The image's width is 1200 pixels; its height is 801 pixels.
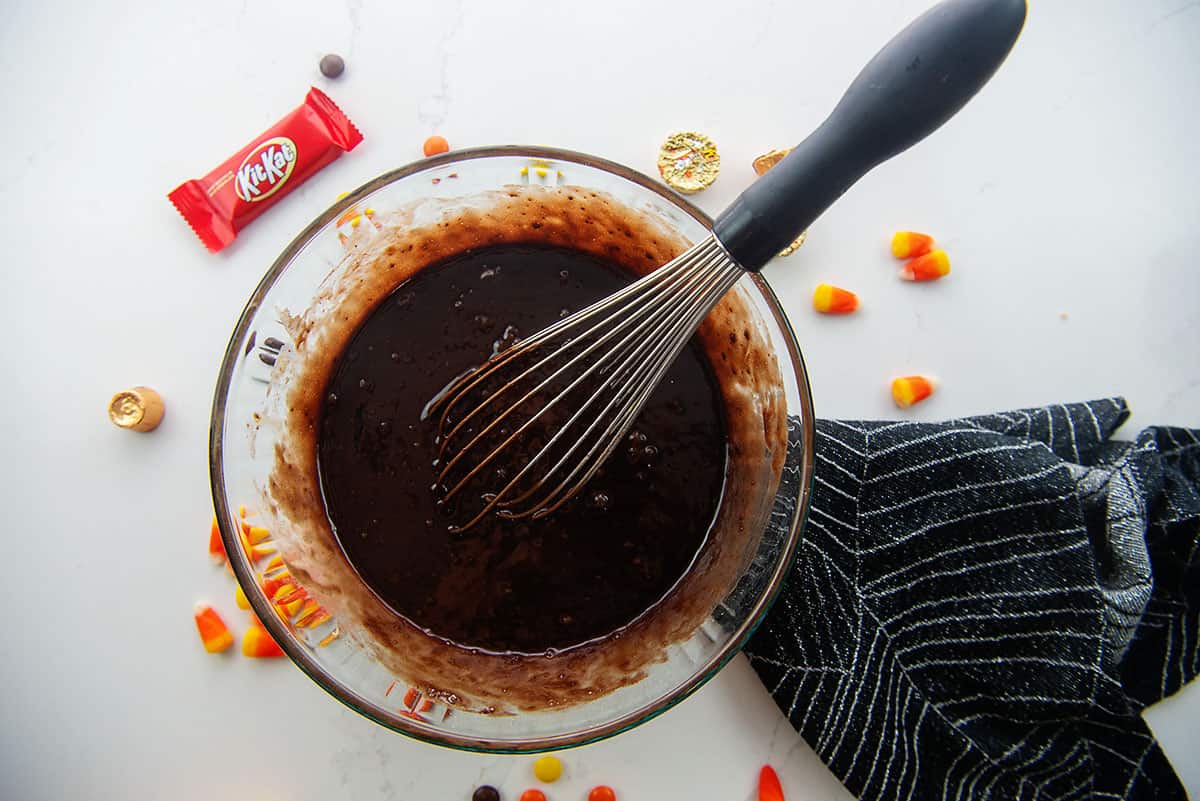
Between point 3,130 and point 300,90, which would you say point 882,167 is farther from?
point 3,130

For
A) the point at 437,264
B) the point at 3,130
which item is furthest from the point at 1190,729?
the point at 3,130

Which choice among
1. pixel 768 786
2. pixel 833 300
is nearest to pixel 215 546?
pixel 768 786

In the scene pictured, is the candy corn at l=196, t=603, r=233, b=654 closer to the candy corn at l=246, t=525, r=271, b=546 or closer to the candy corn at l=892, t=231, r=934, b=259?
the candy corn at l=246, t=525, r=271, b=546

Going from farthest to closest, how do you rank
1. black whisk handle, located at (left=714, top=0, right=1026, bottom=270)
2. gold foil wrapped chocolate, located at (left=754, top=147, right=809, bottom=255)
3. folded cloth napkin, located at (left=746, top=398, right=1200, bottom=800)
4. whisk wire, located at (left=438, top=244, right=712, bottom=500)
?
gold foil wrapped chocolate, located at (left=754, top=147, right=809, bottom=255) → folded cloth napkin, located at (left=746, top=398, right=1200, bottom=800) → whisk wire, located at (left=438, top=244, right=712, bottom=500) → black whisk handle, located at (left=714, top=0, right=1026, bottom=270)

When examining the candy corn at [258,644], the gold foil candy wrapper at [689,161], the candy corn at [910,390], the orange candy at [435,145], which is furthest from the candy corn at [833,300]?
the candy corn at [258,644]

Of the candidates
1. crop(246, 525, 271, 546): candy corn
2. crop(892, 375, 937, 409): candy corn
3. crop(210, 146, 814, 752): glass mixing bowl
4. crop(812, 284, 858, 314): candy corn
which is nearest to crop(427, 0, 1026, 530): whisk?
crop(210, 146, 814, 752): glass mixing bowl

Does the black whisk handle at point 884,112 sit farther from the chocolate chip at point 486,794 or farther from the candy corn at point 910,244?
the chocolate chip at point 486,794
